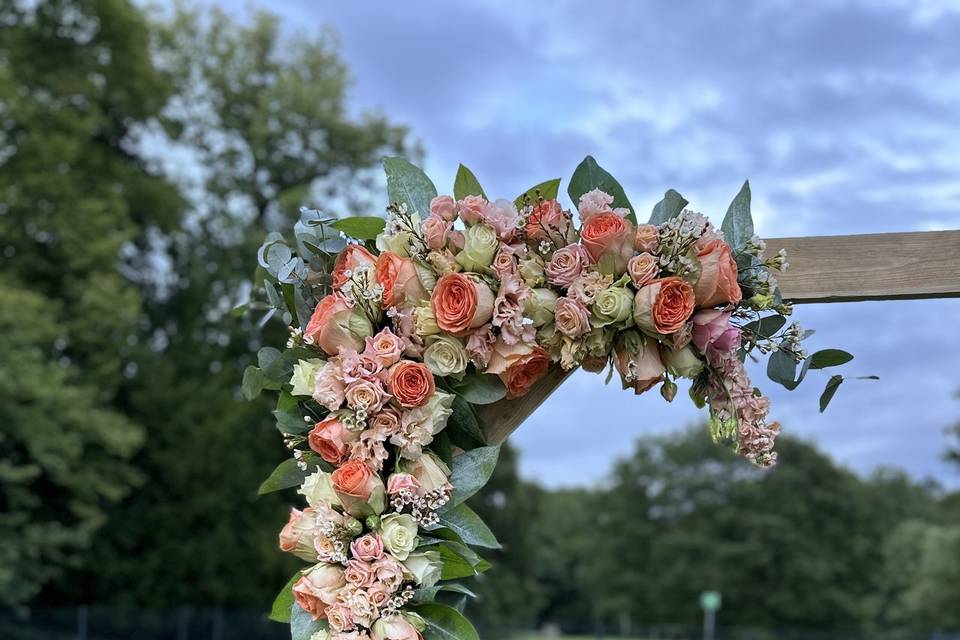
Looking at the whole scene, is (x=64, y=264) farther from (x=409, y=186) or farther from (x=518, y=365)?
(x=518, y=365)

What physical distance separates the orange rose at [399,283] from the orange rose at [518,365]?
0.79 ft

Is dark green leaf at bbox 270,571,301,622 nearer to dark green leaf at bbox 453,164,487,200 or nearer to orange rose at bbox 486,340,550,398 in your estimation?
orange rose at bbox 486,340,550,398

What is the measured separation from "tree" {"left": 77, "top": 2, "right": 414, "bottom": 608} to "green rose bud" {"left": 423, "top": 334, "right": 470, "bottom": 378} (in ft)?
44.7

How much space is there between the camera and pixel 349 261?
2600 mm

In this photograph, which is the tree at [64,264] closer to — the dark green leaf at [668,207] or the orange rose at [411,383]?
the orange rose at [411,383]

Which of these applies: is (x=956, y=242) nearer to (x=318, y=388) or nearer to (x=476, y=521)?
(x=476, y=521)

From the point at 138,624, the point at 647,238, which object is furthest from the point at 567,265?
the point at 138,624

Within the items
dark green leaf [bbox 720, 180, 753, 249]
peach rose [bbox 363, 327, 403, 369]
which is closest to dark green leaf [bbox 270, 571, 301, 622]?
peach rose [bbox 363, 327, 403, 369]

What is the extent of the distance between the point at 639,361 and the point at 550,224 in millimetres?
387

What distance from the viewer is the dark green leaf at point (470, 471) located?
2.38 m

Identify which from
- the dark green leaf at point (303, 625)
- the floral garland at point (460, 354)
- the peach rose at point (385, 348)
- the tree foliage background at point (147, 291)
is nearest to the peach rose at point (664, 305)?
the floral garland at point (460, 354)

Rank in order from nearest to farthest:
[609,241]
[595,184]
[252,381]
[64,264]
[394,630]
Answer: [394,630] → [609,241] → [595,184] → [252,381] → [64,264]

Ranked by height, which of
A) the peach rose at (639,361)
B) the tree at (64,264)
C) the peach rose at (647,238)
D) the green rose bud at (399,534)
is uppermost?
the tree at (64,264)

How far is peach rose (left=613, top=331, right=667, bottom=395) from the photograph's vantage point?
242 cm
